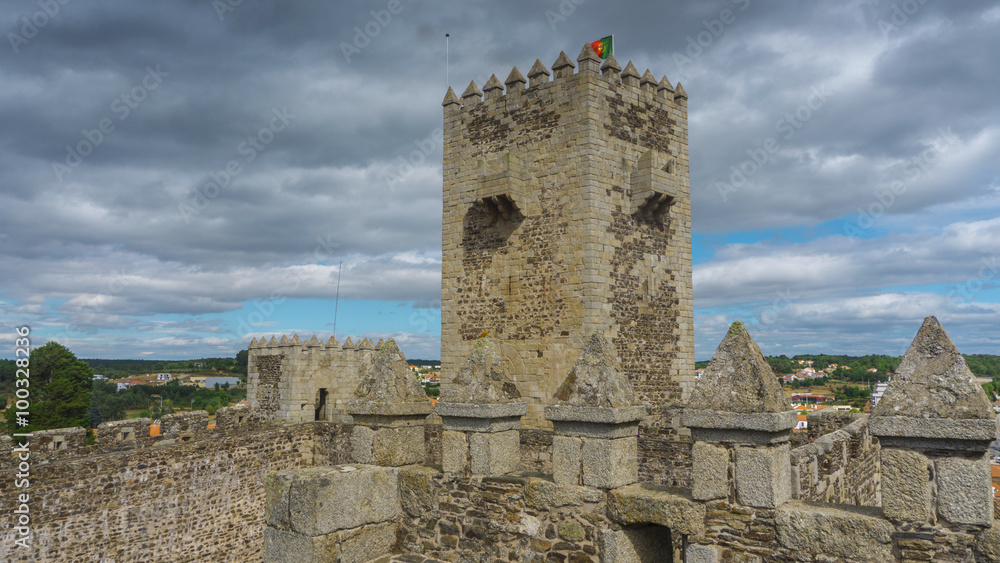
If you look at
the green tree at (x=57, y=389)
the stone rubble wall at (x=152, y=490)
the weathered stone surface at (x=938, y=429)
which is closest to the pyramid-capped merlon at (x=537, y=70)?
the stone rubble wall at (x=152, y=490)

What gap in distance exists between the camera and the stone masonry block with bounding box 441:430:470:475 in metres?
5.26

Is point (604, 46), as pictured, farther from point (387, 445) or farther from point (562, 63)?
point (387, 445)

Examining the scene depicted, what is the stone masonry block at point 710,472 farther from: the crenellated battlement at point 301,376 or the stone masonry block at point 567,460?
the crenellated battlement at point 301,376

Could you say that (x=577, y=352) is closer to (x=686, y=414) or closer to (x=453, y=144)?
(x=453, y=144)

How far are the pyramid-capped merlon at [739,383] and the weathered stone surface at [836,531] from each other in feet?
1.99

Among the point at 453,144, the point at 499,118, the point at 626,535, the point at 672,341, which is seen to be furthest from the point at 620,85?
the point at 626,535

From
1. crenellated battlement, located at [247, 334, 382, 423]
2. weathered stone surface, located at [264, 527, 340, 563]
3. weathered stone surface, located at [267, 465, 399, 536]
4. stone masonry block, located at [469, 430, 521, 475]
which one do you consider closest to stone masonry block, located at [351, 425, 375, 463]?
weathered stone surface, located at [267, 465, 399, 536]

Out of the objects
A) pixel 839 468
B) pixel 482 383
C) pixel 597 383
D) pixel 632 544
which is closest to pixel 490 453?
pixel 482 383

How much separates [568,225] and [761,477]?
10.0 m

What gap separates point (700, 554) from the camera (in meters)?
4.12

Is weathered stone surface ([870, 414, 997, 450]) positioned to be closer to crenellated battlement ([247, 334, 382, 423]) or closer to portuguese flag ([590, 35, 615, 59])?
portuguese flag ([590, 35, 615, 59])

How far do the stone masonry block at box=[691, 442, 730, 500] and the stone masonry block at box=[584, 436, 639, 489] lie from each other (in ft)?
1.81

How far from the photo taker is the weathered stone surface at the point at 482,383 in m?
5.26

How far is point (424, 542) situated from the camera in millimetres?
5484
